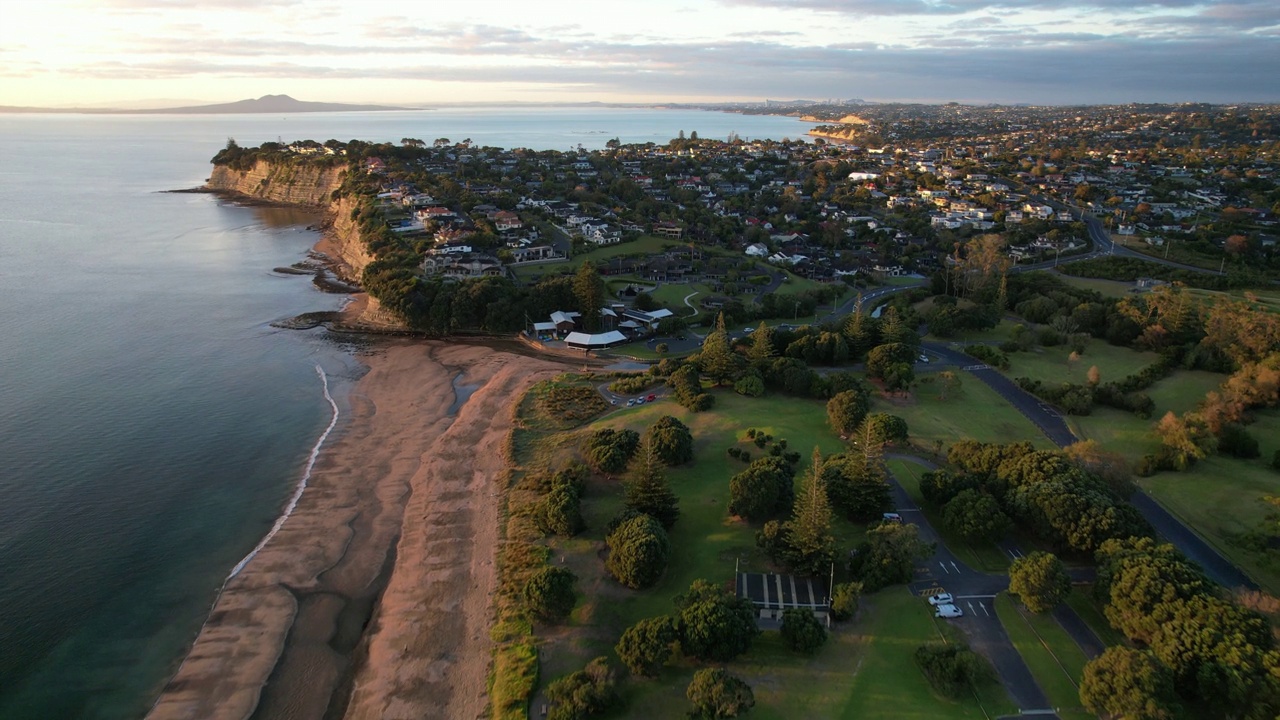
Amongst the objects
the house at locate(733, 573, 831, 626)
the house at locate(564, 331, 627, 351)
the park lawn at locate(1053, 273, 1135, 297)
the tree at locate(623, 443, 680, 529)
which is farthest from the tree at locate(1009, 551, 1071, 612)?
the park lawn at locate(1053, 273, 1135, 297)

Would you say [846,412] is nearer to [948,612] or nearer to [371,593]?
[948,612]

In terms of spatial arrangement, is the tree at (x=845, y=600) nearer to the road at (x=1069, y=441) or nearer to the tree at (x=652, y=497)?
the tree at (x=652, y=497)

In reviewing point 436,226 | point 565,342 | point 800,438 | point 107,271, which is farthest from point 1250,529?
point 107,271

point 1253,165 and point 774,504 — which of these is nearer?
point 774,504

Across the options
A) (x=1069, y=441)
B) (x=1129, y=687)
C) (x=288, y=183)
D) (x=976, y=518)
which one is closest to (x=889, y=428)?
(x=976, y=518)

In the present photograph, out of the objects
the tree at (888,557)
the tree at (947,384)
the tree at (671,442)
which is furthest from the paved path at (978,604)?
the tree at (947,384)

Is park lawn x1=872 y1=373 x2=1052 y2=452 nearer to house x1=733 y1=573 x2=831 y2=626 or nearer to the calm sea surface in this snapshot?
house x1=733 y1=573 x2=831 y2=626

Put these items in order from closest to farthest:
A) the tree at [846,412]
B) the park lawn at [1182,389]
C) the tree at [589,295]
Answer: the tree at [846,412] < the park lawn at [1182,389] < the tree at [589,295]

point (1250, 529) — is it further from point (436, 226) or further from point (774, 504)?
point (436, 226)
